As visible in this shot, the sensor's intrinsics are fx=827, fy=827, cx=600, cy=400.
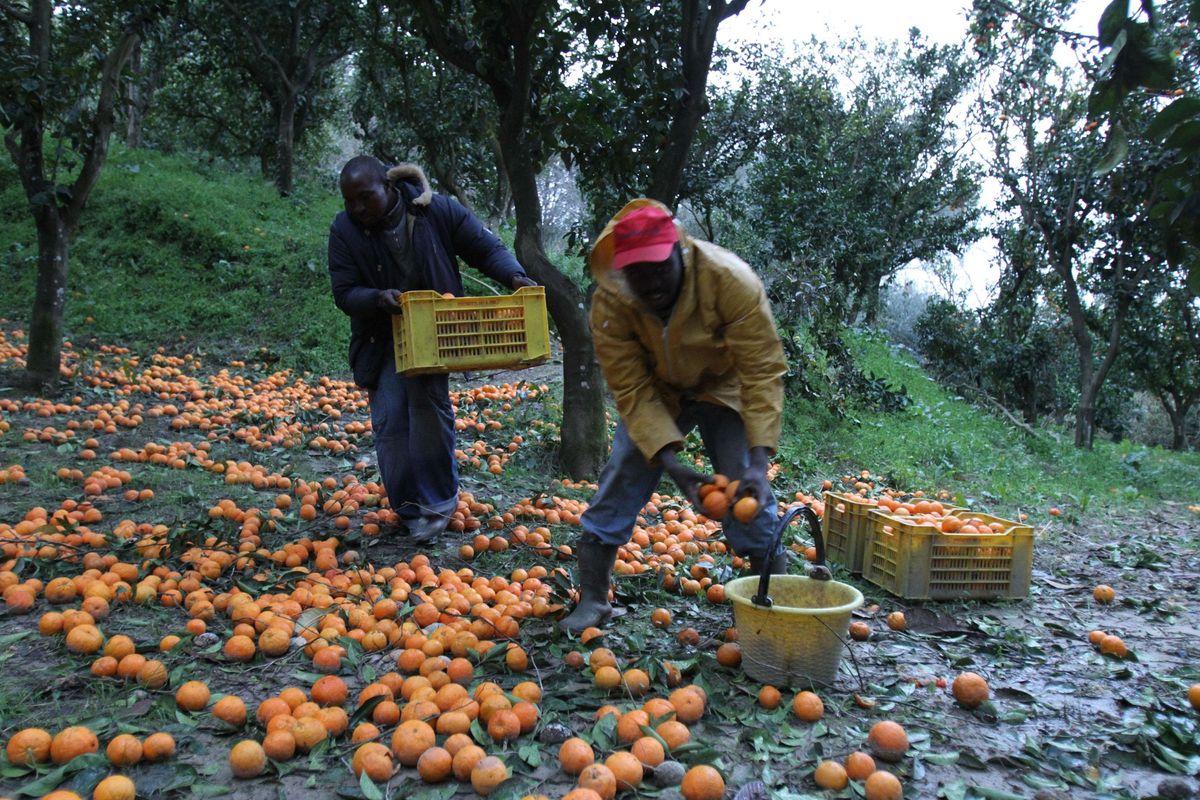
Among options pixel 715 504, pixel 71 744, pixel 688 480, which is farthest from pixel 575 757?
pixel 71 744

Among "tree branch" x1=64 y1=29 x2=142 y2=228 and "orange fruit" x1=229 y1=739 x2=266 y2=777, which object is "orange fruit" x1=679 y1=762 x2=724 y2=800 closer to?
"orange fruit" x1=229 y1=739 x2=266 y2=777

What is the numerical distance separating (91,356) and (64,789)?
8017 millimetres

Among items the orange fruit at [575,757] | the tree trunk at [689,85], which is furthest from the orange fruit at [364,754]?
the tree trunk at [689,85]

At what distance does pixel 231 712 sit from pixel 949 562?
10.6 ft

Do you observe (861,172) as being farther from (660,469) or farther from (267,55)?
(660,469)

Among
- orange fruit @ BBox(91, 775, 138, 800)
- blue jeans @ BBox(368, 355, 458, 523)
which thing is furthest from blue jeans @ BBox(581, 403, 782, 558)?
orange fruit @ BBox(91, 775, 138, 800)

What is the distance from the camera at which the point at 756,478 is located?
284 centimetres

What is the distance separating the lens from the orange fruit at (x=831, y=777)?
7.52 feet

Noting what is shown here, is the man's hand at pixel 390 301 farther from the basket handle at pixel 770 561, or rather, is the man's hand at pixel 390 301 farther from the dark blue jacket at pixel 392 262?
the basket handle at pixel 770 561

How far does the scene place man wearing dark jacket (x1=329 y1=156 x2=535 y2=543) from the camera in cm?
420

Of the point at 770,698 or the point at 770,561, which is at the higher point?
the point at 770,561

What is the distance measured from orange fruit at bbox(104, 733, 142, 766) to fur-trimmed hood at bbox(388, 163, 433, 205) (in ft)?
9.07

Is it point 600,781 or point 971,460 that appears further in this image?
point 971,460

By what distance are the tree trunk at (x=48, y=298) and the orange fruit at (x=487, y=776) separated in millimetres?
6791
